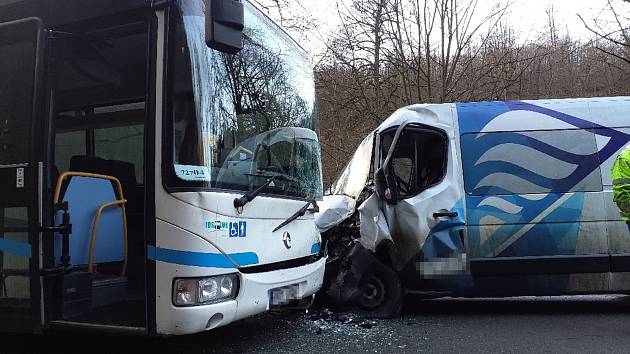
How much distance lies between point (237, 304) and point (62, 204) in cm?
146

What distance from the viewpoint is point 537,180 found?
566 cm

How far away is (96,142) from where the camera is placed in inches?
221

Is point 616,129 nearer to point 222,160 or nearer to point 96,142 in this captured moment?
point 222,160

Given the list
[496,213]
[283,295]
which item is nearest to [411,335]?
[283,295]

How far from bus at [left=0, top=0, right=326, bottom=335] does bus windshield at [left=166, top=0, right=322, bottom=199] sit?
11 mm

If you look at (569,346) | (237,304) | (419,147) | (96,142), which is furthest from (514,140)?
(96,142)

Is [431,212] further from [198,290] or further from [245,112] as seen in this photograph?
[198,290]

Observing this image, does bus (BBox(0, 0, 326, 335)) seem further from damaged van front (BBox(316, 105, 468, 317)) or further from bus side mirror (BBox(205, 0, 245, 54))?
damaged van front (BBox(316, 105, 468, 317))

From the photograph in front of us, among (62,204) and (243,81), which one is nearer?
(62,204)

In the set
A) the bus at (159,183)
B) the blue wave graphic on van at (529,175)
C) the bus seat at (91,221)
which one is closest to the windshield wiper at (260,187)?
the bus at (159,183)

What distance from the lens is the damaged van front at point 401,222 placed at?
564 cm

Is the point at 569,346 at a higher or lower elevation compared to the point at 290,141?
lower

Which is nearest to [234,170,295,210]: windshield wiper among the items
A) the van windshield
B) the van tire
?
the van tire

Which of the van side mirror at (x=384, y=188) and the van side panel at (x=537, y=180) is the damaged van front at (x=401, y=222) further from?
the van side panel at (x=537, y=180)
